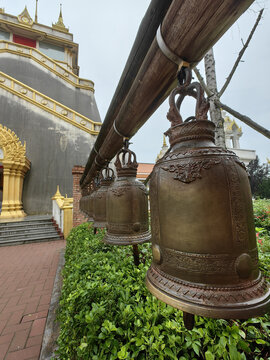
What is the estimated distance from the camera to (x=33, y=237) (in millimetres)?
7461

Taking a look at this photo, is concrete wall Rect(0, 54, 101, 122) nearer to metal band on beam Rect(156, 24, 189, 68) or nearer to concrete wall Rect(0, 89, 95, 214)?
concrete wall Rect(0, 89, 95, 214)

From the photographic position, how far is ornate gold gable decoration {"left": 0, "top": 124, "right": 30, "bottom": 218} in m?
9.12

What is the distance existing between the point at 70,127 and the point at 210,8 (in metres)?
12.3

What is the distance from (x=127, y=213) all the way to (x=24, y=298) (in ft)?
11.3

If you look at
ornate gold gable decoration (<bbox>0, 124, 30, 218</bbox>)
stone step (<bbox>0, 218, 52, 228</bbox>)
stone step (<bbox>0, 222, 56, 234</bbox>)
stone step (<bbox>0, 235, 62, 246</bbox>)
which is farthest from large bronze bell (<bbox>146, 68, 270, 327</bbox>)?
ornate gold gable decoration (<bbox>0, 124, 30, 218</bbox>)

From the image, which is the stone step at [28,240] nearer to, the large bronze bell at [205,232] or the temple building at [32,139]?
the temple building at [32,139]

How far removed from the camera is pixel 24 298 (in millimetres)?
3367

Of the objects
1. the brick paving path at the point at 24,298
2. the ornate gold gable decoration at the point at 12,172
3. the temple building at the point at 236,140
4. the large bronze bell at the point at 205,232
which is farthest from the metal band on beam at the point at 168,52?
the temple building at the point at 236,140

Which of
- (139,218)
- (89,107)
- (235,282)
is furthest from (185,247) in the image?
(89,107)

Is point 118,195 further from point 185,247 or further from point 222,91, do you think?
point 222,91

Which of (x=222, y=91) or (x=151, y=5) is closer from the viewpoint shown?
(x=151, y=5)

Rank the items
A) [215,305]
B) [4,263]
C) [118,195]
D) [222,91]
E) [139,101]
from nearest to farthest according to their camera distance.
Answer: [215,305], [139,101], [118,195], [222,91], [4,263]

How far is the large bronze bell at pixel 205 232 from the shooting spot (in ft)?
1.83

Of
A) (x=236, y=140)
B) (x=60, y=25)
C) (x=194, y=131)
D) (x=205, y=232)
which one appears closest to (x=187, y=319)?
(x=205, y=232)
